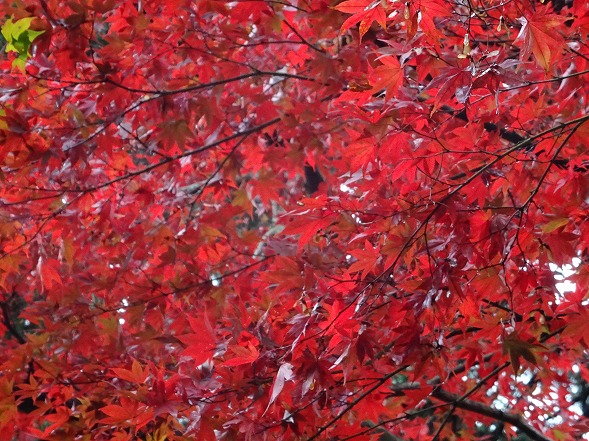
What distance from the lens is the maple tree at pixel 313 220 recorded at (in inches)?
83.0

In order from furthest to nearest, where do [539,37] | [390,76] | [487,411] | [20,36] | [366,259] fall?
1. [487,411]
2. [20,36]
3. [366,259]
4. [390,76]
5. [539,37]

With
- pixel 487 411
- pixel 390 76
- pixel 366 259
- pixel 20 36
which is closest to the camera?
pixel 390 76

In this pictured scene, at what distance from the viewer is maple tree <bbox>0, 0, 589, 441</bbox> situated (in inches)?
83.0

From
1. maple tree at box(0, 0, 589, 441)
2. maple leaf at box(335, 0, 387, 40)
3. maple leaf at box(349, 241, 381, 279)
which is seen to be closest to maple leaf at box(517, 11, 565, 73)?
maple tree at box(0, 0, 589, 441)

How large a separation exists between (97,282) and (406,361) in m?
1.87

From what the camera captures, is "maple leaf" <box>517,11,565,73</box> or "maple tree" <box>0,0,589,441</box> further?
"maple tree" <box>0,0,589,441</box>

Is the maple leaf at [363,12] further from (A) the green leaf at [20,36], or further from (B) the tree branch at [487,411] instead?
(B) the tree branch at [487,411]

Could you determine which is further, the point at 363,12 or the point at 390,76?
the point at 390,76

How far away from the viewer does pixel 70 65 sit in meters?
3.07

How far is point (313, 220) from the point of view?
2.30 metres

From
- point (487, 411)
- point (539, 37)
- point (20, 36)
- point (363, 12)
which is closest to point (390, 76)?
point (363, 12)

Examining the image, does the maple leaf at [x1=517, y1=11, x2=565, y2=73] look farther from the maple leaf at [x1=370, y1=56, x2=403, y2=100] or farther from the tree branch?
the tree branch

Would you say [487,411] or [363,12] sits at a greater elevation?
[363,12]

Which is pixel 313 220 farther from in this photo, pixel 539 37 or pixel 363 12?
pixel 539 37
